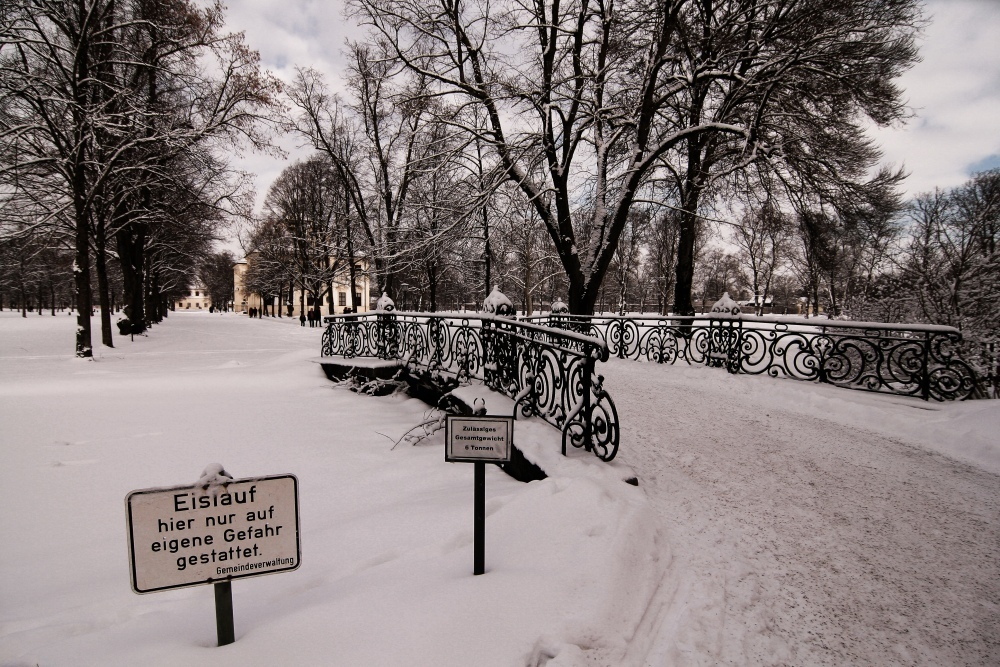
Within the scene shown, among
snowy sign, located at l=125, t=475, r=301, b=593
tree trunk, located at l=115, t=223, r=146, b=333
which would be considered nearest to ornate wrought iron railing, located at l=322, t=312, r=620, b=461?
snowy sign, located at l=125, t=475, r=301, b=593

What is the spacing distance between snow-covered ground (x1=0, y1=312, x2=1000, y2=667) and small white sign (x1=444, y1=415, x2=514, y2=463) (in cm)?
73

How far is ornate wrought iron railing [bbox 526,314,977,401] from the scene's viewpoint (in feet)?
21.8

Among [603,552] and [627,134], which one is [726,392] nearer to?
[603,552]

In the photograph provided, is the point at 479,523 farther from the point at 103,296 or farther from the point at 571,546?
the point at 103,296

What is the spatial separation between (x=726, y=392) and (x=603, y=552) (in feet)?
19.8

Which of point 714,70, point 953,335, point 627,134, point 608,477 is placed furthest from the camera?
point 627,134

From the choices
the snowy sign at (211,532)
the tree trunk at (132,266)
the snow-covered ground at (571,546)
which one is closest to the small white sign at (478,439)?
the snow-covered ground at (571,546)

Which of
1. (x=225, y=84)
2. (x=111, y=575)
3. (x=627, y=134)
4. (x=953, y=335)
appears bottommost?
(x=111, y=575)

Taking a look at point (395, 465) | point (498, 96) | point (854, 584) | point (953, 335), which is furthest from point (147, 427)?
point (953, 335)

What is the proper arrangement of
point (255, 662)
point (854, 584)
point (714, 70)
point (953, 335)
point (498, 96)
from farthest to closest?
point (498, 96) < point (714, 70) < point (953, 335) < point (854, 584) < point (255, 662)

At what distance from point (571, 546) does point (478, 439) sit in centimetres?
98

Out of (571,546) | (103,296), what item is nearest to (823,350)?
(571,546)

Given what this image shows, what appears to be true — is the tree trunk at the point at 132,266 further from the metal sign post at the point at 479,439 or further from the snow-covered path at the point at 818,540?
the snow-covered path at the point at 818,540

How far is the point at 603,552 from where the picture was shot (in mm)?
2795
